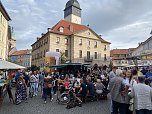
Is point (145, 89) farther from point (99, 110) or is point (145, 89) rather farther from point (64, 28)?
point (64, 28)

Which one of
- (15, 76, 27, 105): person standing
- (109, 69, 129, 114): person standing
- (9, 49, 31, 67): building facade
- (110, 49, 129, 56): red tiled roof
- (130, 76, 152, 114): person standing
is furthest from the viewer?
(9, 49, 31, 67): building facade

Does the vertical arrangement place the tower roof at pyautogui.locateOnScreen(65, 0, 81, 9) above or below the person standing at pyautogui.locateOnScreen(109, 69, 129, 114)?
above

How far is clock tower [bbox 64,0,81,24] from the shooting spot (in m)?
72.8

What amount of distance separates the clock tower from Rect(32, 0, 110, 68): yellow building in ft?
46.6

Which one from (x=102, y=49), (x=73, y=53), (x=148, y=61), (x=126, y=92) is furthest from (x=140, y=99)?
(x=102, y=49)

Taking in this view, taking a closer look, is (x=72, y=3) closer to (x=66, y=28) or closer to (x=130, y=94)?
(x=66, y=28)

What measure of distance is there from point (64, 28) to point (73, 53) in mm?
7453

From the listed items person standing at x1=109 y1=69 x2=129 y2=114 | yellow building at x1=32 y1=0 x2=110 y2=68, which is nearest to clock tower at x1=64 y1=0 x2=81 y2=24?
yellow building at x1=32 y1=0 x2=110 y2=68

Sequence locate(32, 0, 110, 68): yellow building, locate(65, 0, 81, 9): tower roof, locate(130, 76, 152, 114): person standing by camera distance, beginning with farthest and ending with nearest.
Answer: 1. locate(65, 0, 81, 9): tower roof
2. locate(32, 0, 110, 68): yellow building
3. locate(130, 76, 152, 114): person standing

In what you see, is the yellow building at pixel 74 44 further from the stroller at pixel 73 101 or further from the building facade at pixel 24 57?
the building facade at pixel 24 57

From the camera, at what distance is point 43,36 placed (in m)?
54.7

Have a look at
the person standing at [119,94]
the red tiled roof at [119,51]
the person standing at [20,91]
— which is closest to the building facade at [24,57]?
the red tiled roof at [119,51]

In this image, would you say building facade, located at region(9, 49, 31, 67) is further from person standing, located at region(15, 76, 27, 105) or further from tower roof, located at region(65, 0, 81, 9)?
person standing, located at region(15, 76, 27, 105)

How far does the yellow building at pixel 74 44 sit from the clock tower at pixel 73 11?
46.6ft
